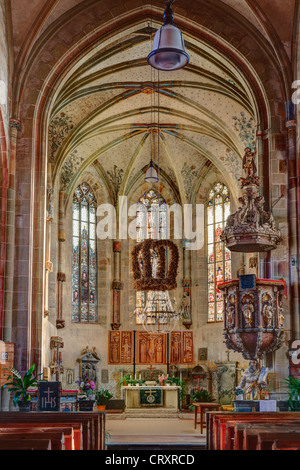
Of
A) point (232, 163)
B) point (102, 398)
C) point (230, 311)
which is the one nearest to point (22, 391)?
point (230, 311)

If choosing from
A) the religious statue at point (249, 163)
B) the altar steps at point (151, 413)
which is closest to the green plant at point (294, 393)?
the religious statue at point (249, 163)

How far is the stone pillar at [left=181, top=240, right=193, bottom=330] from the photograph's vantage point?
76.4ft

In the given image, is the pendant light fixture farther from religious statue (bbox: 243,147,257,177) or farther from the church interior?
religious statue (bbox: 243,147,257,177)

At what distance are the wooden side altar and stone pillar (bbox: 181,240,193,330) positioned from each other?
376cm

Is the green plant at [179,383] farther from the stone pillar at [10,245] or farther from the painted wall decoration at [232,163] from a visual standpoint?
the stone pillar at [10,245]

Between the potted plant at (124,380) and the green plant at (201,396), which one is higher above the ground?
the potted plant at (124,380)

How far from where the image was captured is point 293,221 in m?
14.5

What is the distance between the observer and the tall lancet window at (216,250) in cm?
2312

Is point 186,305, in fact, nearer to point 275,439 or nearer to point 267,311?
point 267,311

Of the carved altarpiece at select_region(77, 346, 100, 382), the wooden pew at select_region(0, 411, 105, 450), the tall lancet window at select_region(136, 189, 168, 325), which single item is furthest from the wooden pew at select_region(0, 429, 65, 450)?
the tall lancet window at select_region(136, 189, 168, 325)

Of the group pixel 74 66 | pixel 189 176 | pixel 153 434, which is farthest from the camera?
pixel 189 176

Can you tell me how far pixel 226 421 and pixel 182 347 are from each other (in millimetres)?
15829

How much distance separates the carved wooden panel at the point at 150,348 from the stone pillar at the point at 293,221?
9.32 meters
